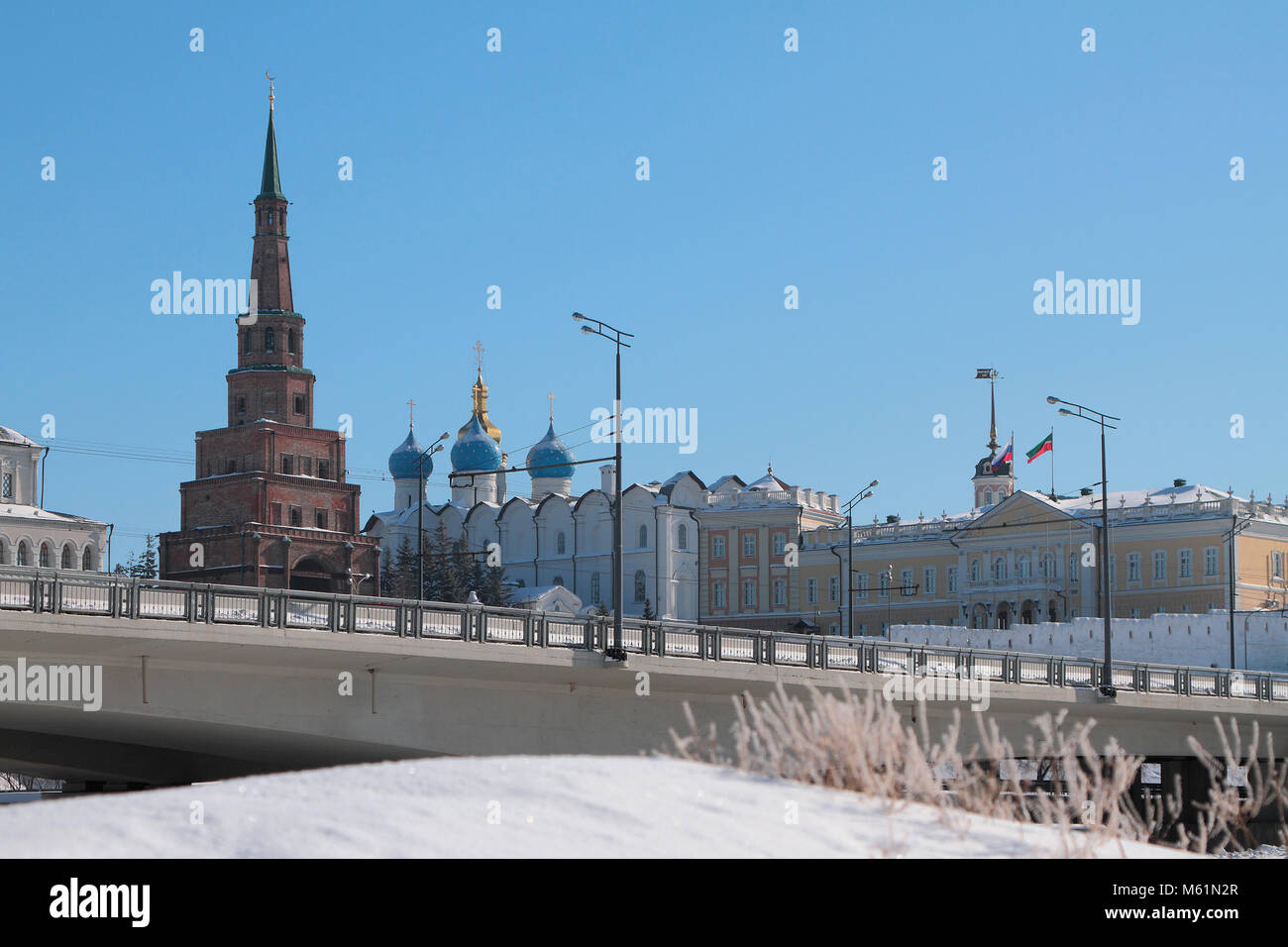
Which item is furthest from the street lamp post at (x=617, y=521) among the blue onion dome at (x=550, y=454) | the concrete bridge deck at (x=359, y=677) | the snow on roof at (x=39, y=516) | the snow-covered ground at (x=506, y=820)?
the blue onion dome at (x=550, y=454)

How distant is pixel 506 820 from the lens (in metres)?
9.33

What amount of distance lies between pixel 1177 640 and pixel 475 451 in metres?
65.3

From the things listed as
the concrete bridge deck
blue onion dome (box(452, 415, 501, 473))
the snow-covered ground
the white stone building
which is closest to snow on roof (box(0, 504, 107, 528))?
the white stone building

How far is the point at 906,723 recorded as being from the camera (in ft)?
115

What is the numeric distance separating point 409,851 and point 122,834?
153 centimetres

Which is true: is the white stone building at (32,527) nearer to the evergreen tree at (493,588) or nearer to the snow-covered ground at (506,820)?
the evergreen tree at (493,588)

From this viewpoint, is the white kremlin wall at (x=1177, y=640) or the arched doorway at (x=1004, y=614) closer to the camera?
the white kremlin wall at (x=1177, y=640)

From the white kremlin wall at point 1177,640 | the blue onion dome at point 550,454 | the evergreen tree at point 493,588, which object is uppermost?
the blue onion dome at point 550,454

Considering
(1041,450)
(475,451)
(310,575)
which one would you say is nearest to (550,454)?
(475,451)

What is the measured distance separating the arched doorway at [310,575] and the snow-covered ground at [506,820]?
271ft

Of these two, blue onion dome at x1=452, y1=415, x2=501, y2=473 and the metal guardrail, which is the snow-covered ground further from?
blue onion dome at x1=452, y1=415, x2=501, y2=473

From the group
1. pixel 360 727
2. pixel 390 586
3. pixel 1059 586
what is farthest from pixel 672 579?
pixel 360 727

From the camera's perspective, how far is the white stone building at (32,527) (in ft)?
287

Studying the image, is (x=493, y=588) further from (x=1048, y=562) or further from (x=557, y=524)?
(x=1048, y=562)
